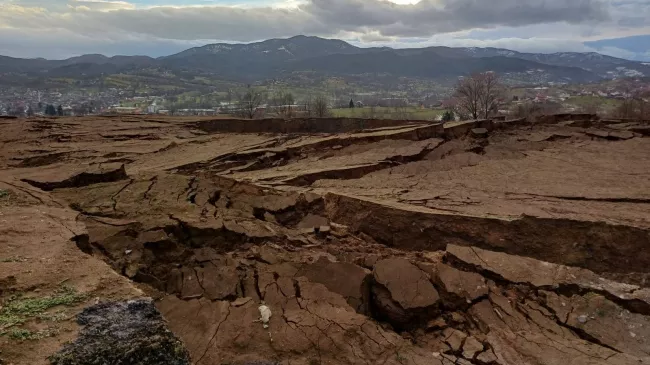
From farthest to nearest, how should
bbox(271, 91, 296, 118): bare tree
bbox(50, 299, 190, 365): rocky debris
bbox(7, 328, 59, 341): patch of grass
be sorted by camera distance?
bbox(271, 91, 296, 118): bare tree, bbox(7, 328, 59, 341): patch of grass, bbox(50, 299, 190, 365): rocky debris

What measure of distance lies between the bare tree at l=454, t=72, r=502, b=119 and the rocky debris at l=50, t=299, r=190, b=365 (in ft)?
126

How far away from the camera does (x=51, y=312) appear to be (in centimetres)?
384

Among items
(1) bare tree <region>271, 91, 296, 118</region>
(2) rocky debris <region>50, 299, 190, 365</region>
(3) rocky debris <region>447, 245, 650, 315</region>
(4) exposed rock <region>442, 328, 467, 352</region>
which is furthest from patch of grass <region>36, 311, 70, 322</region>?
(1) bare tree <region>271, 91, 296, 118</region>

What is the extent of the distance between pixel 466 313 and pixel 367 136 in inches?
418

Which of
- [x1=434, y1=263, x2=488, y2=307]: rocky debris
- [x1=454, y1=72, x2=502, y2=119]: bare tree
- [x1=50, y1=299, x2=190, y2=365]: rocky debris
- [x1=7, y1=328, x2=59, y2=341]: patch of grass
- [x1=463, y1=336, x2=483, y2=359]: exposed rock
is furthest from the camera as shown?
[x1=454, y1=72, x2=502, y2=119]: bare tree

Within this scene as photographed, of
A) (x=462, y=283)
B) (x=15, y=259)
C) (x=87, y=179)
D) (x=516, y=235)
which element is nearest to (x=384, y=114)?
(x=87, y=179)

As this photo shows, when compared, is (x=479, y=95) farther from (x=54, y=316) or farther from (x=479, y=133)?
(x=54, y=316)

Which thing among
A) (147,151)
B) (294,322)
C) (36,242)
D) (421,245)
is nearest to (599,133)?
(421,245)

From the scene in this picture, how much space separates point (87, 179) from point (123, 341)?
7272 millimetres

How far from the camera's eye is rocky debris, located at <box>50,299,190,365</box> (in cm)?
329

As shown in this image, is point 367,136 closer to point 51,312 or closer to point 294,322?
point 294,322

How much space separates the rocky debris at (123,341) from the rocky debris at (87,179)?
6.43 metres

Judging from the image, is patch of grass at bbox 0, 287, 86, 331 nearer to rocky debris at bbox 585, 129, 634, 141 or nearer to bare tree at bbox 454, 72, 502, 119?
rocky debris at bbox 585, 129, 634, 141

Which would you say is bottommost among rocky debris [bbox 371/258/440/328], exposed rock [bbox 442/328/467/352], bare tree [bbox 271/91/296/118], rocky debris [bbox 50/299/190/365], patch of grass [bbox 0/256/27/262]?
exposed rock [bbox 442/328/467/352]
